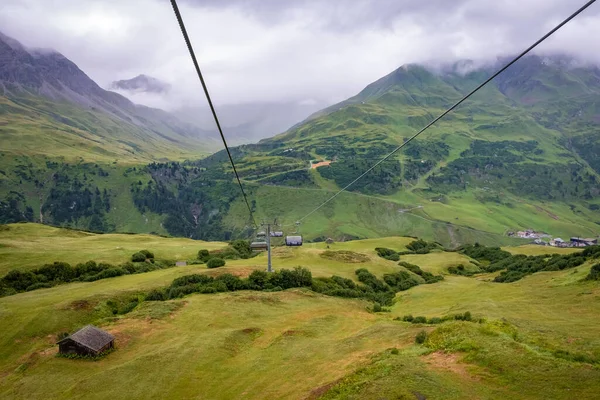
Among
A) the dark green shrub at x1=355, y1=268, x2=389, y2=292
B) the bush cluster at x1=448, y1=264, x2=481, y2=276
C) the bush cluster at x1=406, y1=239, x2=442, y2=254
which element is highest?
the dark green shrub at x1=355, y1=268, x2=389, y2=292

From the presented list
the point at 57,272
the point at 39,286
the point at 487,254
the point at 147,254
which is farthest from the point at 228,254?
the point at 487,254

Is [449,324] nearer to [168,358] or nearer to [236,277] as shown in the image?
[168,358]

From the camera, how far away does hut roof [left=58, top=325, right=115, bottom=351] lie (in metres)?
43.5

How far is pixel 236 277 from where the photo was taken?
70812 mm

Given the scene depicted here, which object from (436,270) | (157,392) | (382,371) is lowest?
(436,270)

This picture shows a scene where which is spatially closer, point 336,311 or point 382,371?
point 382,371

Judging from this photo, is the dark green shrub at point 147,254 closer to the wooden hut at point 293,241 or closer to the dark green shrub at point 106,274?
the dark green shrub at point 106,274

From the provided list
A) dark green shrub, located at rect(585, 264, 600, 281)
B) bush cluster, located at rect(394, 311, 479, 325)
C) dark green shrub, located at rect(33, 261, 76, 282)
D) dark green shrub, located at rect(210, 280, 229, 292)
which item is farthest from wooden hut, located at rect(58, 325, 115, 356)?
dark green shrub, located at rect(585, 264, 600, 281)

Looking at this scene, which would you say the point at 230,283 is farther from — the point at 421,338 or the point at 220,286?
the point at 421,338

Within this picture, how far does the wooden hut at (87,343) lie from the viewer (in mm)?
43281

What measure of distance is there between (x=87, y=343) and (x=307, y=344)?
83.3 ft

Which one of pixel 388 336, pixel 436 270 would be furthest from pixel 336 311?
pixel 436 270

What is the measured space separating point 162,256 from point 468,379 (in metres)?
92.6

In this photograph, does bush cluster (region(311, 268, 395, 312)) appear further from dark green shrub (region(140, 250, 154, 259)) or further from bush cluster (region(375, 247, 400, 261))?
dark green shrub (region(140, 250, 154, 259))
